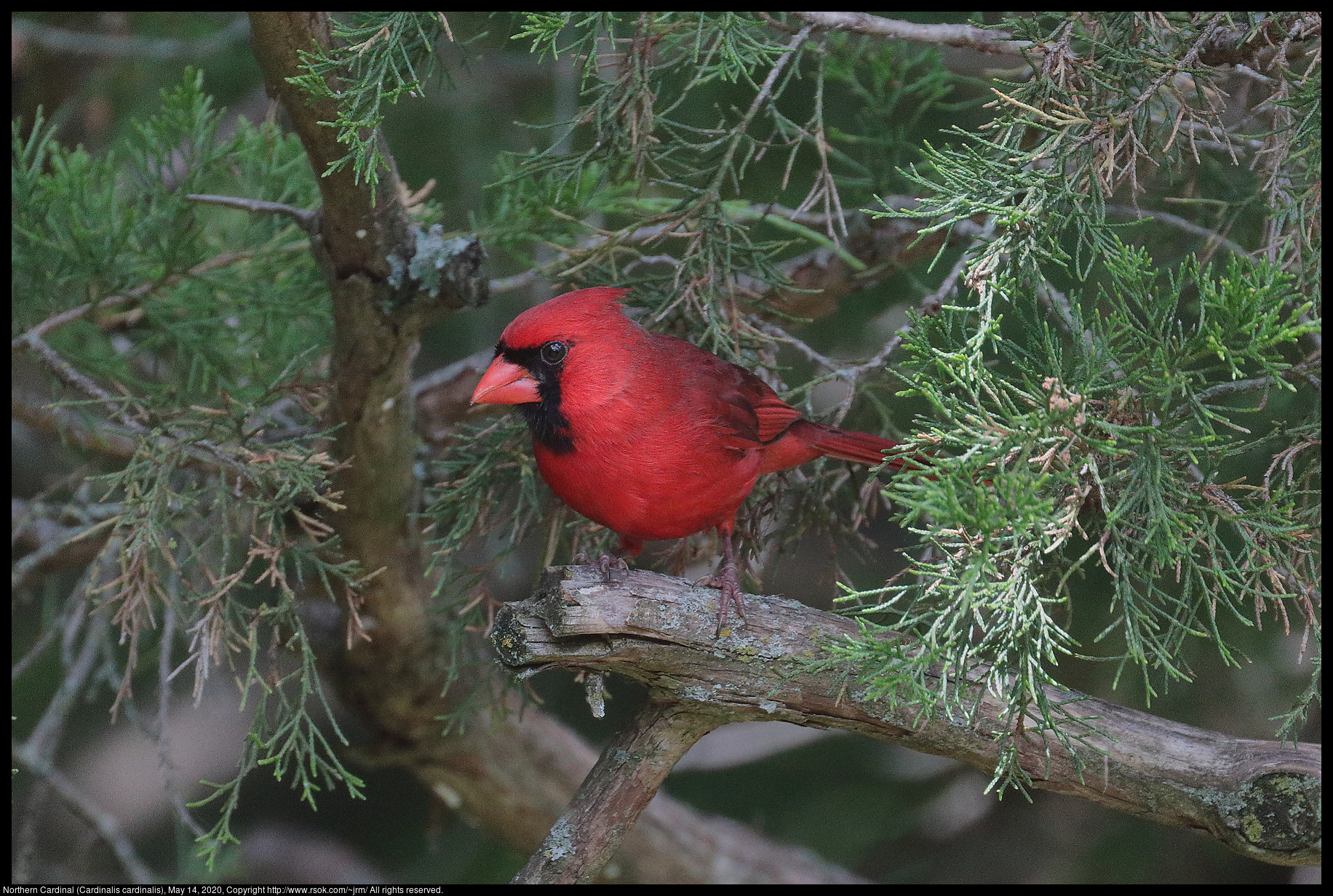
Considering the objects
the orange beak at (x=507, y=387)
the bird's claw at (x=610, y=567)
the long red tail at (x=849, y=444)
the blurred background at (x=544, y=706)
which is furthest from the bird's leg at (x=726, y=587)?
the blurred background at (x=544, y=706)

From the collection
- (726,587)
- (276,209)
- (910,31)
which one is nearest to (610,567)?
(726,587)

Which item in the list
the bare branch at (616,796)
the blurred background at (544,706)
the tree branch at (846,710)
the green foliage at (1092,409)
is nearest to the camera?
the green foliage at (1092,409)

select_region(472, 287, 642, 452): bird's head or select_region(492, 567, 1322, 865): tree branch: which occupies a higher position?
select_region(472, 287, 642, 452): bird's head

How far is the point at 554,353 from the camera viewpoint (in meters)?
2.11

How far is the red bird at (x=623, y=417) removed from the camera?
205 centimetres

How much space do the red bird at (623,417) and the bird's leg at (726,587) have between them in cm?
2

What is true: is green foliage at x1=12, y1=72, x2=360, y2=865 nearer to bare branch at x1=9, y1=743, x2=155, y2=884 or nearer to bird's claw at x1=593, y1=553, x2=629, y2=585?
bare branch at x1=9, y1=743, x2=155, y2=884

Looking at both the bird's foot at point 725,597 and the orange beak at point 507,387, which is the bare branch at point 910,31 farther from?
the bird's foot at point 725,597

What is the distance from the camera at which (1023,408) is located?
5.24 ft

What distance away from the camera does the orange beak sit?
2.10m

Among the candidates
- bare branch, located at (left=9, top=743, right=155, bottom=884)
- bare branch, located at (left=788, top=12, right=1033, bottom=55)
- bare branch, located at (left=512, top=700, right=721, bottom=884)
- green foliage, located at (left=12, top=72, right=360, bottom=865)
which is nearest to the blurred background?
bare branch, located at (left=9, top=743, right=155, bottom=884)

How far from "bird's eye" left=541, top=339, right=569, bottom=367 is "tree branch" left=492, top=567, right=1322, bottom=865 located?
0.53 metres

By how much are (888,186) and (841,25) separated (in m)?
0.81

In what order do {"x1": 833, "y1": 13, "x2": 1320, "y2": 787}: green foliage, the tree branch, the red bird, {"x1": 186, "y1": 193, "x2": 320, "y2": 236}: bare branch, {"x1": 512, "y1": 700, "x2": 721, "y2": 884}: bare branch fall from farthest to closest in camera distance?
1. {"x1": 186, "y1": 193, "x2": 320, "y2": 236}: bare branch
2. the red bird
3. {"x1": 512, "y1": 700, "x2": 721, "y2": 884}: bare branch
4. the tree branch
5. {"x1": 833, "y1": 13, "x2": 1320, "y2": 787}: green foliage
